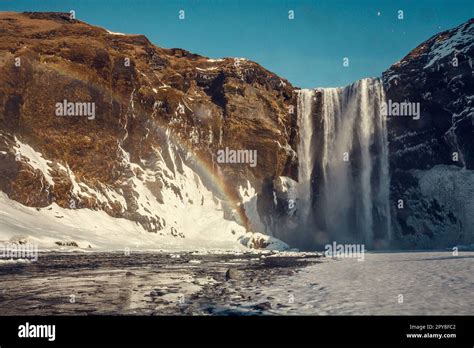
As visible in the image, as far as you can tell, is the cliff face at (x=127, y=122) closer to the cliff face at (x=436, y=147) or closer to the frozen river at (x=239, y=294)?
the cliff face at (x=436, y=147)

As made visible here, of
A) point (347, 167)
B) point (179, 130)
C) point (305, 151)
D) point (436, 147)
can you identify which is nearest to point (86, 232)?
point (179, 130)

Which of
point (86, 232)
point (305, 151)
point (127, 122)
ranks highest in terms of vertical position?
point (127, 122)

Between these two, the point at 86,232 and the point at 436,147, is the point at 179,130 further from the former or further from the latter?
the point at 436,147

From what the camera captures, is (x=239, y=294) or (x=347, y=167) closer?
(x=239, y=294)

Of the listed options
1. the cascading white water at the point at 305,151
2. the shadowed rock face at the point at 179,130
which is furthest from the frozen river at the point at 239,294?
the cascading white water at the point at 305,151
